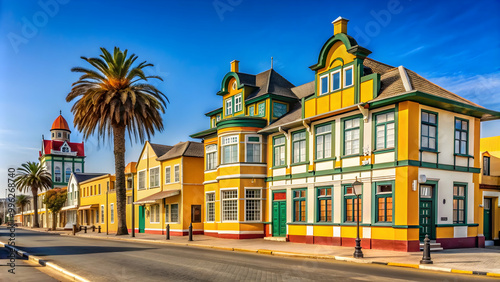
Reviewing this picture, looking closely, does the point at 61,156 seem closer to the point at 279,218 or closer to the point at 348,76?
the point at 279,218

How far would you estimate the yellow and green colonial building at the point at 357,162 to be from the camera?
19625mm

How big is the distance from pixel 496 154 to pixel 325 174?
1124 centimetres

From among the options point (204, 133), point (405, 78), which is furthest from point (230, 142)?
point (405, 78)

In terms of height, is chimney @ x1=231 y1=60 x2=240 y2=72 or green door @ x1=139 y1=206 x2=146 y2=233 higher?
chimney @ x1=231 y1=60 x2=240 y2=72

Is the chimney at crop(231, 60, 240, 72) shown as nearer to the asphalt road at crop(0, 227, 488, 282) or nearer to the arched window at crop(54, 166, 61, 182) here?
the asphalt road at crop(0, 227, 488, 282)

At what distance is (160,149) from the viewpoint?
41500mm

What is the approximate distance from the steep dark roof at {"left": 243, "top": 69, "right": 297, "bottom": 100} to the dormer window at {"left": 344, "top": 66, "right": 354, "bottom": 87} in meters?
7.77

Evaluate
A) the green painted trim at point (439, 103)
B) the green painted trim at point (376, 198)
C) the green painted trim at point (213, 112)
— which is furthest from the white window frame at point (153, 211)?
the green painted trim at point (439, 103)

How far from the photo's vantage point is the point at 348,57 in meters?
22.5

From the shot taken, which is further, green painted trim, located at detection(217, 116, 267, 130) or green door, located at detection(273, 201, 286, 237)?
green painted trim, located at detection(217, 116, 267, 130)

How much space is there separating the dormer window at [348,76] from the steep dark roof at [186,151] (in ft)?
56.3

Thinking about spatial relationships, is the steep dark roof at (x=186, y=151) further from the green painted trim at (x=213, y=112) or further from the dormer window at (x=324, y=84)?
the dormer window at (x=324, y=84)

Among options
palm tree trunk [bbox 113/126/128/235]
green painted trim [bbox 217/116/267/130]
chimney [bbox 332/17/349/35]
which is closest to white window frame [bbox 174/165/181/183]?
palm tree trunk [bbox 113/126/128/235]

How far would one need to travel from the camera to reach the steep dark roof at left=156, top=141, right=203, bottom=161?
36.1 m
